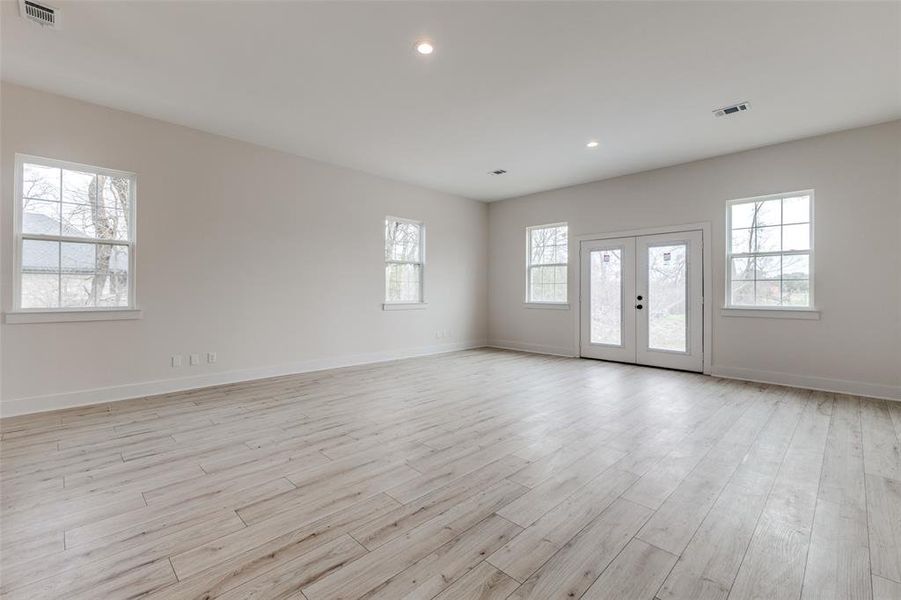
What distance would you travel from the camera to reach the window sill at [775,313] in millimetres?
4680

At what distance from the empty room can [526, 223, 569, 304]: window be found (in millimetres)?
244

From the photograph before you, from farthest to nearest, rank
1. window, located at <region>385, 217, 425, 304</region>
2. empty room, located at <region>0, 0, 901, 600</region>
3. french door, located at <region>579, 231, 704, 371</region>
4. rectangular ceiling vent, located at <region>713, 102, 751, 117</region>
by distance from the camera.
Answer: window, located at <region>385, 217, 425, 304</region> → french door, located at <region>579, 231, 704, 371</region> → rectangular ceiling vent, located at <region>713, 102, 751, 117</region> → empty room, located at <region>0, 0, 901, 600</region>

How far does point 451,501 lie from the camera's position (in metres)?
2.13

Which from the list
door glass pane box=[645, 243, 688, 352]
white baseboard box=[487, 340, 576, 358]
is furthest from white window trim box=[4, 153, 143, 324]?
door glass pane box=[645, 243, 688, 352]

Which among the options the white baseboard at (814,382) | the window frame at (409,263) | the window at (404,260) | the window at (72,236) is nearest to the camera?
the window at (72,236)

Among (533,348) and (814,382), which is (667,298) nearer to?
(814,382)

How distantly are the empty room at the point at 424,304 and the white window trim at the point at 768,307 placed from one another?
39 mm

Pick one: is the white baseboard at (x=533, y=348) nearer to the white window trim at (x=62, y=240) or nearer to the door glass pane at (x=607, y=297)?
the door glass pane at (x=607, y=297)

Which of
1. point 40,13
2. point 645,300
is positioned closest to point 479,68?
point 40,13

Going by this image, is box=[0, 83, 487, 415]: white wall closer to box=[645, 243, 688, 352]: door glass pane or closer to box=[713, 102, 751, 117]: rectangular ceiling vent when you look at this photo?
box=[645, 243, 688, 352]: door glass pane

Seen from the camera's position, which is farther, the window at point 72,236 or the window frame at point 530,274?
the window frame at point 530,274

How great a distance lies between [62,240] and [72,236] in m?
0.09

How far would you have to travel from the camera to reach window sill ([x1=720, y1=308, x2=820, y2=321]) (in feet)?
15.4

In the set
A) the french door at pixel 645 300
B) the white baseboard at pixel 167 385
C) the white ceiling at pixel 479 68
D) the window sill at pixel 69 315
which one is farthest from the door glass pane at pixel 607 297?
the window sill at pixel 69 315
